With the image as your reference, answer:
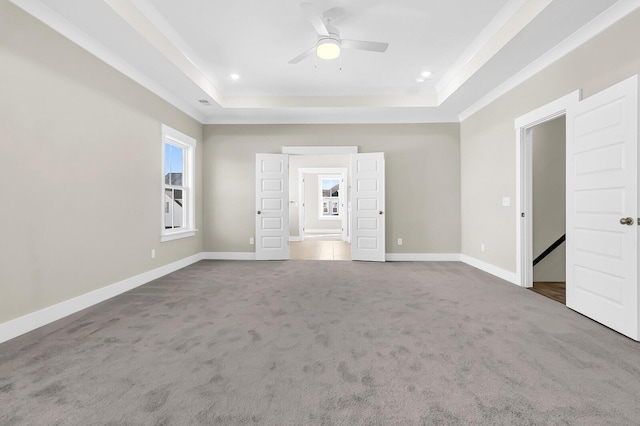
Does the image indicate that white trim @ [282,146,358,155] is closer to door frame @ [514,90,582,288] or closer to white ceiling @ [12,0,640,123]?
white ceiling @ [12,0,640,123]

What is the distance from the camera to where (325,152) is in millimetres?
5758

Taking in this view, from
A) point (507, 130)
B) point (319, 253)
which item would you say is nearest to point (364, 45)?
point (507, 130)

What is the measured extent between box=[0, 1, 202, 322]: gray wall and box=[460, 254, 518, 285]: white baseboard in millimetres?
4930

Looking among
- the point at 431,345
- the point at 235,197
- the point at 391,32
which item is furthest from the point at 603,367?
the point at 235,197

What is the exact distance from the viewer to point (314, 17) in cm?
269

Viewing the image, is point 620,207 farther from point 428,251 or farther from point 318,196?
point 318,196

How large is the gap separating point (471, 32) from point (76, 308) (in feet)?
16.7

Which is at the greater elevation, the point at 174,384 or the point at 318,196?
the point at 318,196

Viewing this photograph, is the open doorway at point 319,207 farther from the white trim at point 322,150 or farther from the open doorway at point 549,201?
the open doorway at point 549,201

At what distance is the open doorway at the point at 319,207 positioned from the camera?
738 cm

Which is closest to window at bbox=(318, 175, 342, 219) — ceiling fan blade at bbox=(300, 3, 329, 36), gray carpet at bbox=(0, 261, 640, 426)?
gray carpet at bbox=(0, 261, 640, 426)

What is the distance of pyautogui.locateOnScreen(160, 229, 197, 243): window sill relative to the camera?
4434 mm

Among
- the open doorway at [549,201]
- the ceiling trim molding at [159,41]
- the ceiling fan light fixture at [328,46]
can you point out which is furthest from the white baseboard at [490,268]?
the ceiling trim molding at [159,41]

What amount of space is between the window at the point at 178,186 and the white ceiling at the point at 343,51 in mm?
673
